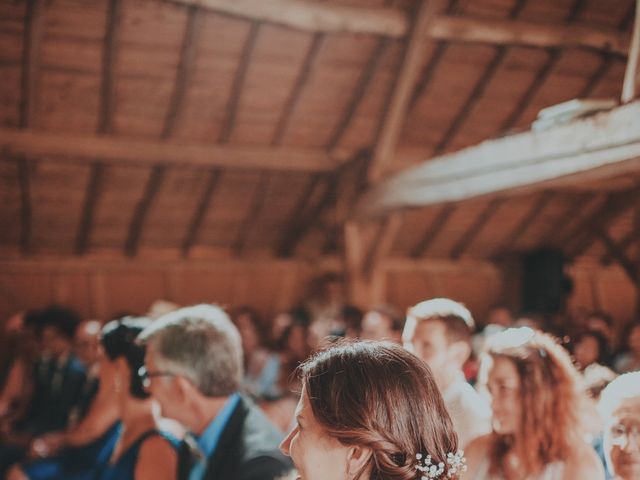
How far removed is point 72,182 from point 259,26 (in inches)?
104

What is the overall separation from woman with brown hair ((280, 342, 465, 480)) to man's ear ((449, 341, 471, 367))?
6.80ft

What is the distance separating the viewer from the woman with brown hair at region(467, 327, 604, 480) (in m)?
2.44

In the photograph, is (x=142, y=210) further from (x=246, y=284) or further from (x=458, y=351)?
(x=458, y=351)

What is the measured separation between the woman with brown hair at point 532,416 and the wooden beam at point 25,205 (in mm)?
5700

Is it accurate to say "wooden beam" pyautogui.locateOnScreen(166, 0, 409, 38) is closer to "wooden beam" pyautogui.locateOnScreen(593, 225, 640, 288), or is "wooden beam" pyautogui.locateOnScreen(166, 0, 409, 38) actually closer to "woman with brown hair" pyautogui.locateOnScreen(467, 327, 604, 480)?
"woman with brown hair" pyautogui.locateOnScreen(467, 327, 604, 480)

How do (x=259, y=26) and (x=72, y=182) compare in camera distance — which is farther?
(x=72, y=182)

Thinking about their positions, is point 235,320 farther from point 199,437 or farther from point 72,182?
point 199,437

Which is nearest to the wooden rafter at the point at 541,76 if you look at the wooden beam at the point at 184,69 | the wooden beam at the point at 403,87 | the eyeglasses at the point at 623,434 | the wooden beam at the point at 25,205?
the wooden beam at the point at 403,87

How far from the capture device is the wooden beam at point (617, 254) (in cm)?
1016

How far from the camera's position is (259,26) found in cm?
616

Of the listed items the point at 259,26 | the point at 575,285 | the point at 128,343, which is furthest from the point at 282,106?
the point at 575,285

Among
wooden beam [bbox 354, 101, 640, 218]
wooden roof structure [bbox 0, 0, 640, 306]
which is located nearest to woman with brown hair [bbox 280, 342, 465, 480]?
wooden beam [bbox 354, 101, 640, 218]

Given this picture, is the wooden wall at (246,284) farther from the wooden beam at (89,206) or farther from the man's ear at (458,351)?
the man's ear at (458,351)

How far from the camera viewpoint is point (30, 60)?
5.96 m
